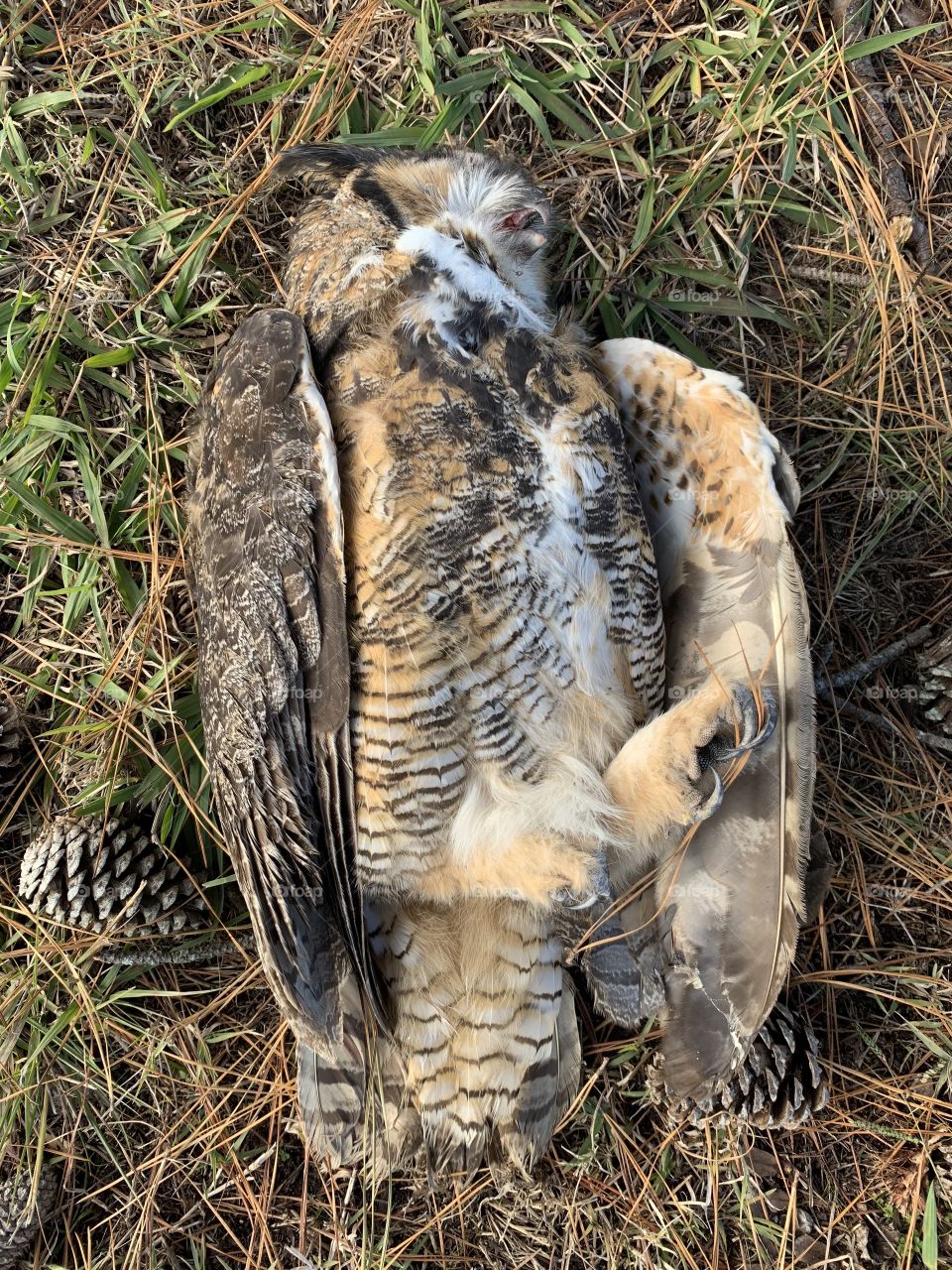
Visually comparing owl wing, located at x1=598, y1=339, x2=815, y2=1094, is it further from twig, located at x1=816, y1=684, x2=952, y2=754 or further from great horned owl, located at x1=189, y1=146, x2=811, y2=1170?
twig, located at x1=816, y1=684, x2=952, y2=754

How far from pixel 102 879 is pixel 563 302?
2493 mm

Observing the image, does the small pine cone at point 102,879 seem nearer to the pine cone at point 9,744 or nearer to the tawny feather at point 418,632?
the pine cone at point 9,744

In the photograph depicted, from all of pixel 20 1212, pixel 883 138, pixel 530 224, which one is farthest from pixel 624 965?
pixel 883 138

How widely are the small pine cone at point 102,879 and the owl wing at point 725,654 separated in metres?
1.62

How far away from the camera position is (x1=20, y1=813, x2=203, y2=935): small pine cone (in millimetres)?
2990

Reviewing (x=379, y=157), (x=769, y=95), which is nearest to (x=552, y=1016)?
(x=379, y=157)

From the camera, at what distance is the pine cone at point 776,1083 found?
2986 mm

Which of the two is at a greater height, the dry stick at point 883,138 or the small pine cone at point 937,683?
the dry stick at point 883,138

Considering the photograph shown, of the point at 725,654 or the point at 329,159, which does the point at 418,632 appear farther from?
the point at 329,159

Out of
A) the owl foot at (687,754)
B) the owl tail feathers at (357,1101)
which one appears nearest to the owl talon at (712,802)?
the owl foot at (687,754)

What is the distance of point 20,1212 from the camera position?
3.08m

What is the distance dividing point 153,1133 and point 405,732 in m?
1.93

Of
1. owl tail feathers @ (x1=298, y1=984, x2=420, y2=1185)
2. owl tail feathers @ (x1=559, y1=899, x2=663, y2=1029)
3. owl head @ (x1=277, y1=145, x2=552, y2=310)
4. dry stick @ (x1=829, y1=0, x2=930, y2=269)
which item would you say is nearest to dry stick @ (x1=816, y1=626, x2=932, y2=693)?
owl tail feathers @ (x1=559, y1=899, x2=663, y2=1029)

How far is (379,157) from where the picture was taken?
2.68 m
